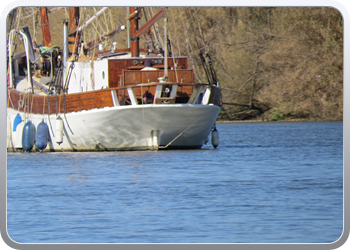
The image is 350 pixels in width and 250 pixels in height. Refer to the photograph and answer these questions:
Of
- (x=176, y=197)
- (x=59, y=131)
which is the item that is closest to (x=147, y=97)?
(x=59, y=131)

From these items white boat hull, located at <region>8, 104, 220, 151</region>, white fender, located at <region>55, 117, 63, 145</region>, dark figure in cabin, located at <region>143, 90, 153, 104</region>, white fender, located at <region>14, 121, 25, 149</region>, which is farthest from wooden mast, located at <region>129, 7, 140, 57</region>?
white fender, located at <region>14, 121, 25, 149</region>

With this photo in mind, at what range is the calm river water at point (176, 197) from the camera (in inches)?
494

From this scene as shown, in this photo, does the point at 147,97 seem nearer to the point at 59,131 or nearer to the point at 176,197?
the point at 59,131

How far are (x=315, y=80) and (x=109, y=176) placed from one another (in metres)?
34.2

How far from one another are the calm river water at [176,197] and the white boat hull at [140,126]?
1043mm

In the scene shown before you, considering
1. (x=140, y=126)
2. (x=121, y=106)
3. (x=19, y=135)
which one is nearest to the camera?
(x=121, y=106)

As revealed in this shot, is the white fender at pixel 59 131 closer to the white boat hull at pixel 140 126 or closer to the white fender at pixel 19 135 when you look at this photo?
the white boat hull at pixel 140 126

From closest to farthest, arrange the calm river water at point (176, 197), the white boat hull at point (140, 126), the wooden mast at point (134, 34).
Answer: the calm river water at point (176, 197)
the white boat hull at point (140, 126)
the wooden mast at point (134, 34)

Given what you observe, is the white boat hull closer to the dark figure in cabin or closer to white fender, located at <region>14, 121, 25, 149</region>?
the dark figure in cabin

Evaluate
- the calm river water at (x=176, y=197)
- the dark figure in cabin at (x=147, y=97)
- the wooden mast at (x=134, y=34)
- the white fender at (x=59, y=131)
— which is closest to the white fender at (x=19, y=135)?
the white fender at (x=59, y=131)

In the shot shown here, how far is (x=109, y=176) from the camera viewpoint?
21.5 meters

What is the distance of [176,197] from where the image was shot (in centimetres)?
→ 1692

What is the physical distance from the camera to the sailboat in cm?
2902

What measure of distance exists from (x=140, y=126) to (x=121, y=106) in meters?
1.17
